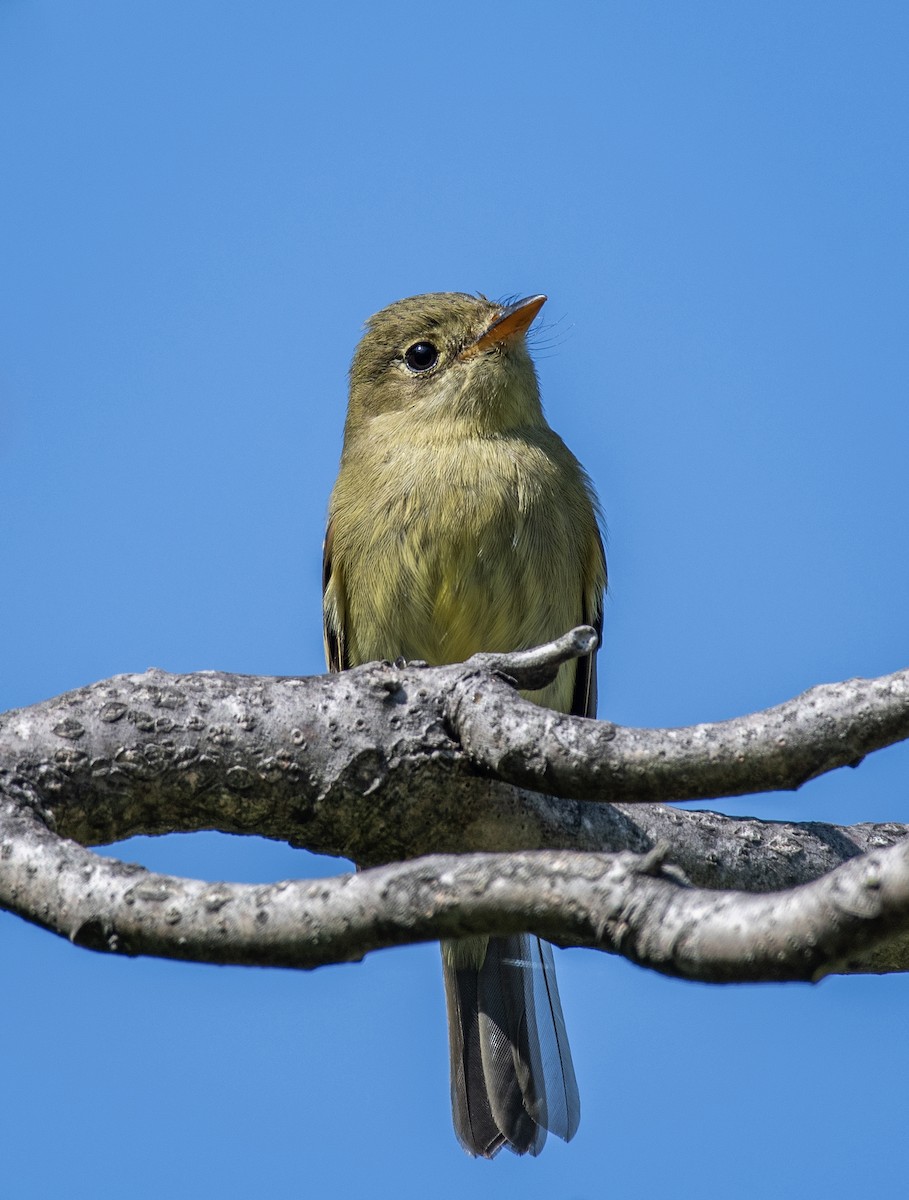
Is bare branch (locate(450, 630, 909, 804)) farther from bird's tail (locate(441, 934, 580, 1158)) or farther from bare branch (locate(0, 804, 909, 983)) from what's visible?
bird's tail (locate(441, 934, 580, 1158))

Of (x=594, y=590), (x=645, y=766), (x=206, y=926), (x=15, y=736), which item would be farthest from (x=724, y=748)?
(x=594, y=590)

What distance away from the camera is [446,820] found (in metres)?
4.48

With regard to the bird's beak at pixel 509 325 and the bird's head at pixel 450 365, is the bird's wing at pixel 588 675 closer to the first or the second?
the bird's head at pixel 450 365

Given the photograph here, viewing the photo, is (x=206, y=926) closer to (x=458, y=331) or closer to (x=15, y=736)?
(x=15, y=736)

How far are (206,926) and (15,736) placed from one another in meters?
1.65

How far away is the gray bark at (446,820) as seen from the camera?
8.07 ft

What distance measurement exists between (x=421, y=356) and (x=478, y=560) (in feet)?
5.28

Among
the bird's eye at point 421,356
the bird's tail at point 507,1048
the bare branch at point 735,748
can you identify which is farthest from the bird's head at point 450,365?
the bare branch at point 735,748

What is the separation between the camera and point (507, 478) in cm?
673

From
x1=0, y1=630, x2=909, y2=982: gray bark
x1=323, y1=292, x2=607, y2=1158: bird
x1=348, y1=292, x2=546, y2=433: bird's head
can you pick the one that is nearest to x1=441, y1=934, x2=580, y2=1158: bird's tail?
x1=323, y1=292, x2=607, y2=1158: bird

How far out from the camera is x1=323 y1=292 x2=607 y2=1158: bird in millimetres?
6160

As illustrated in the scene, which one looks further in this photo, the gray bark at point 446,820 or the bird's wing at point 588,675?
the bird's wing at point 588,675

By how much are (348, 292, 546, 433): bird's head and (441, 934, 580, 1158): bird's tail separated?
268 centimetres

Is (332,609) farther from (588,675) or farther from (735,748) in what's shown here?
(735,748)
